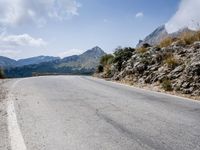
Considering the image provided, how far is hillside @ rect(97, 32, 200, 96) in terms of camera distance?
1453cm

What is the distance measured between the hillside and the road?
385cm

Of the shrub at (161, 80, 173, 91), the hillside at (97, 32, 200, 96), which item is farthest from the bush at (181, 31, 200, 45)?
the shrub at (161, 80, 173, 91)

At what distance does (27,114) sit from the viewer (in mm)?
8586

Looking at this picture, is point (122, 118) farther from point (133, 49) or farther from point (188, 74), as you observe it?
point (133, 49)

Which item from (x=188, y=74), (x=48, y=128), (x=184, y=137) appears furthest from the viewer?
(x=188, y=74)

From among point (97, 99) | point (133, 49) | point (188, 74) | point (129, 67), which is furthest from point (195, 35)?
point (97, 99)

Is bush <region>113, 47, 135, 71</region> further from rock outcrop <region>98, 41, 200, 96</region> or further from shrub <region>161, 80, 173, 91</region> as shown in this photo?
shrub <region>161, 80, 173, 91</region>

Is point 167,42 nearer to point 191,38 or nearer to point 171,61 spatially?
point 191,38

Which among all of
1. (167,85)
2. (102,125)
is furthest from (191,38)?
(102,125)

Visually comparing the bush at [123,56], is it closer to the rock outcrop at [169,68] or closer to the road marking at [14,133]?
the rock outcrop at [169,68]

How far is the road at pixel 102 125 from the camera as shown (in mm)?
5688

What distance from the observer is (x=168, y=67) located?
680 inches

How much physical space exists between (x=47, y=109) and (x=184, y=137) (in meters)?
4.44

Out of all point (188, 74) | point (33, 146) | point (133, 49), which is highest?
point (133, 49)
